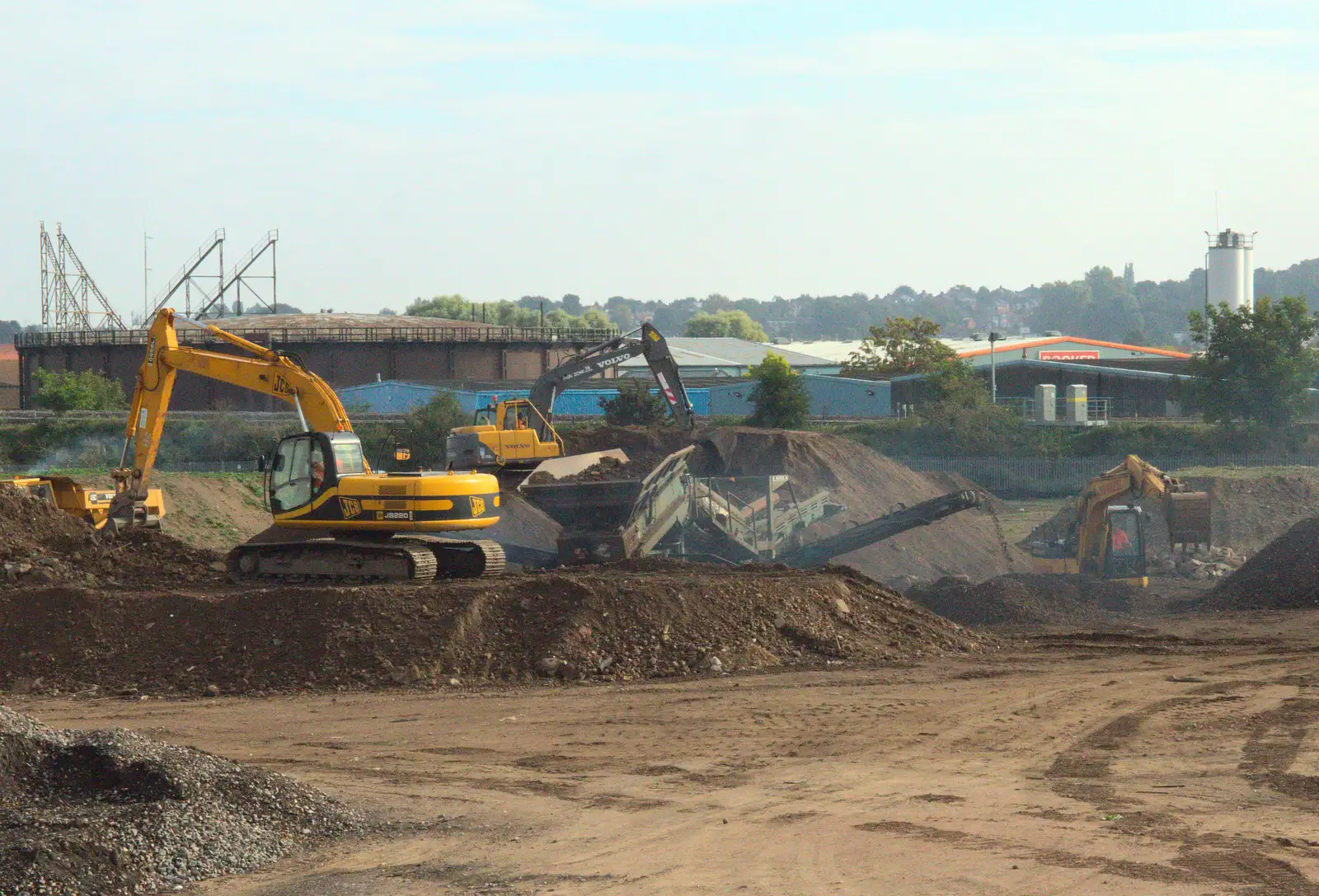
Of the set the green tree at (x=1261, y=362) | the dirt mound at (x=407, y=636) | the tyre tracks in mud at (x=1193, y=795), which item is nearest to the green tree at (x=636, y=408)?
the green tree at (x=1261, y=362)

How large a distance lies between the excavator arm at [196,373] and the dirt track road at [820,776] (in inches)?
280

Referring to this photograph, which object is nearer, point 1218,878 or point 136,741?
point 1218,878

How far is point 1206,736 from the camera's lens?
12.7m

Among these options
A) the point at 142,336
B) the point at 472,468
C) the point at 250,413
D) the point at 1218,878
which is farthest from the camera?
the point at 142,336

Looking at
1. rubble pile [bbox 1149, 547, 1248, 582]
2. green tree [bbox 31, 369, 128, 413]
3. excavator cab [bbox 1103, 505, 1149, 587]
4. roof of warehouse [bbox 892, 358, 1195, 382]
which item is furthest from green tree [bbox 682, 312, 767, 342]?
excavator cab [bbox 1103, 505, 1149, 587]

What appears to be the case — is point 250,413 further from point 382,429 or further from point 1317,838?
point 1317,838

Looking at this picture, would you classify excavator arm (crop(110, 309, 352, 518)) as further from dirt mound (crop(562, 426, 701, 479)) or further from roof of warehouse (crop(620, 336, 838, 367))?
roof of warehouse (crop(620, 336, 838, 367))

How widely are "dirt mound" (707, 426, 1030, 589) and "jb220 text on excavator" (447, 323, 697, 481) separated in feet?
7.02

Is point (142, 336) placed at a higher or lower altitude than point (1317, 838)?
higher

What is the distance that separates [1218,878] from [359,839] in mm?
5371

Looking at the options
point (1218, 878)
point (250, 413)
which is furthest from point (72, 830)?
point (250, 413)

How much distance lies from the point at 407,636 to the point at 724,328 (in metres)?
150

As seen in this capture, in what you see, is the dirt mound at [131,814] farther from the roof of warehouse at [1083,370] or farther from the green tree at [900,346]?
the green tree at [900,346]

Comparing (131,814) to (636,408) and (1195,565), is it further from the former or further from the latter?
(636,408)
